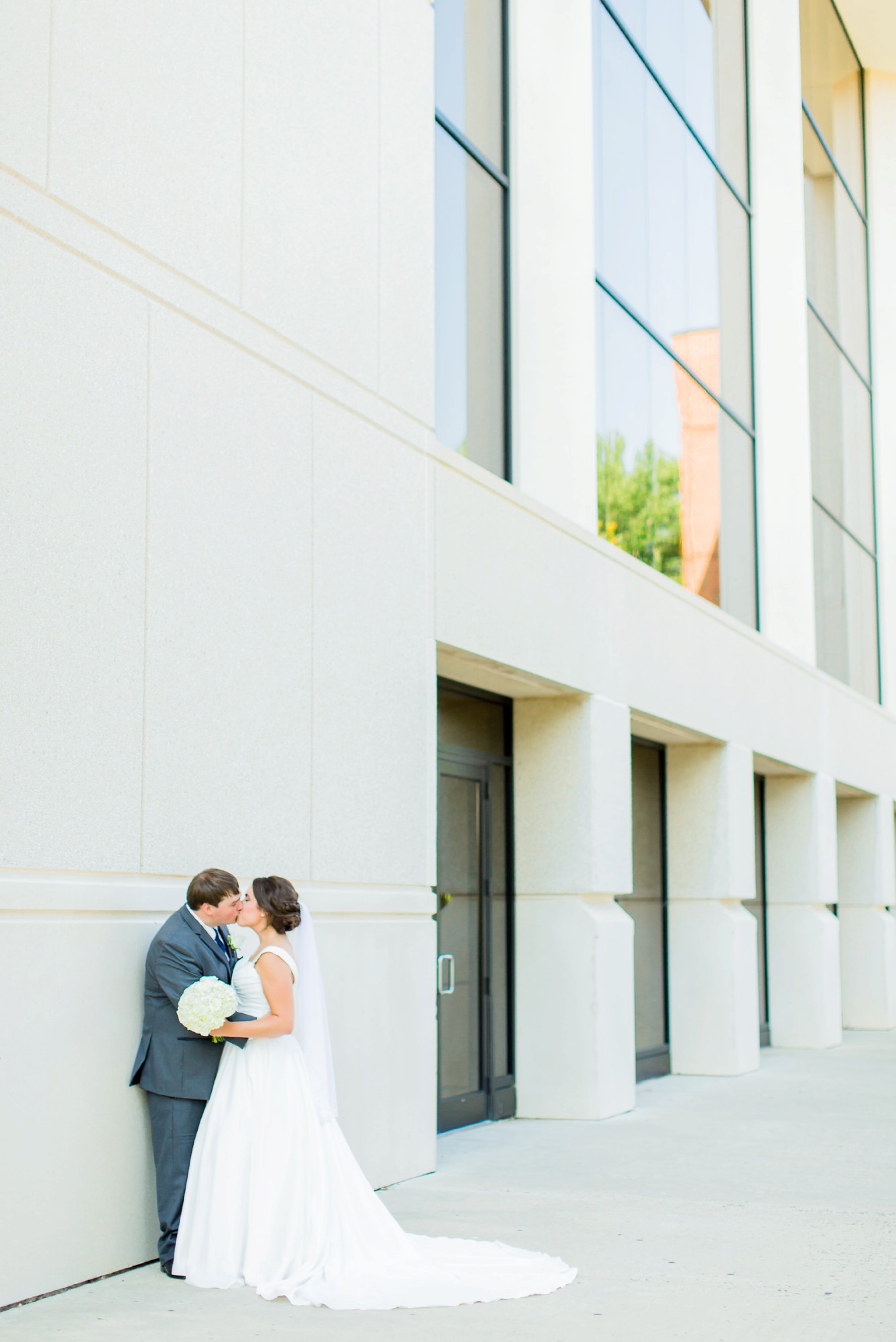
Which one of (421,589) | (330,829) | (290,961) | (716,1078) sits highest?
(421,589)

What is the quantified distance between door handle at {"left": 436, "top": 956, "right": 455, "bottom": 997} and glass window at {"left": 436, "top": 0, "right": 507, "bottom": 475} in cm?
369

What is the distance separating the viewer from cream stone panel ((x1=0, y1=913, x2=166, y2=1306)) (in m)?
5.63

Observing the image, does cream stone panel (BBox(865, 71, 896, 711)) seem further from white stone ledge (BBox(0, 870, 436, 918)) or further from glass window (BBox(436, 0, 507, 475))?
white stone ledge (BBox(0, 870, 436, 918))

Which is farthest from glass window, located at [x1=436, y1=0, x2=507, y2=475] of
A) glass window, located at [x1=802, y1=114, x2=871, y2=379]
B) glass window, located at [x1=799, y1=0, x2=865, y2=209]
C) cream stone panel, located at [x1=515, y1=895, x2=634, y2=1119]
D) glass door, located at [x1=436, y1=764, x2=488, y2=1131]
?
glass window, located at [x1=799, y1=0, x2=865, y2=209]

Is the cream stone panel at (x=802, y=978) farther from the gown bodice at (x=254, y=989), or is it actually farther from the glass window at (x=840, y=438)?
the gown bodice at (x=254, y=989)

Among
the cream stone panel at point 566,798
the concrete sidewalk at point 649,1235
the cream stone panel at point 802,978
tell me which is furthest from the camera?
the cream stone panel at point 802,978

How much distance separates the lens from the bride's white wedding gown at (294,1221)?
587 centimetres

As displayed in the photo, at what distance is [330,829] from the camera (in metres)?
7.98

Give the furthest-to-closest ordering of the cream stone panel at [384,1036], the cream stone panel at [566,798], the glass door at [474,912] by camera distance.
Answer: the cream stone panel at [566,798], the glass door at [474,912], the cream stone panel at [384,1036]

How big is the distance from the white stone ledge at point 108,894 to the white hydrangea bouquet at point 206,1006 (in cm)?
55

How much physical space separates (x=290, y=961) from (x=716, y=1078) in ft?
28.3

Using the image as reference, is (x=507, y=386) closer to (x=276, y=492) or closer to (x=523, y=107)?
(x=523, y=107)

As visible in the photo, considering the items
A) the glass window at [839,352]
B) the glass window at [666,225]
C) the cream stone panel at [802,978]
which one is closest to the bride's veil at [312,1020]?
the glass window at [666,225]

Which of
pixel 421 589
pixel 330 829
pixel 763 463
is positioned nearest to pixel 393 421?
pixel 421 589
